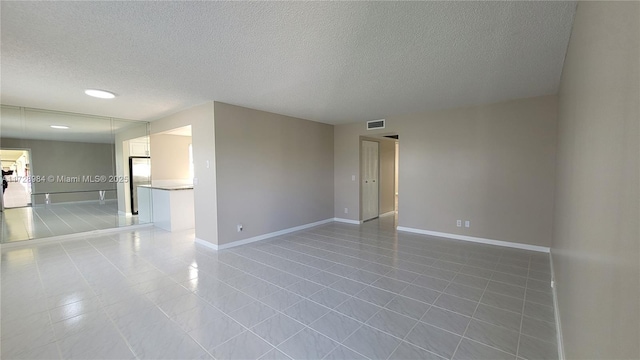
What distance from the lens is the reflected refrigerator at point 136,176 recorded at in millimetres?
6621

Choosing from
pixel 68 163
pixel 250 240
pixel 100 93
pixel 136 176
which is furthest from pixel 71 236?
pixel 250 240

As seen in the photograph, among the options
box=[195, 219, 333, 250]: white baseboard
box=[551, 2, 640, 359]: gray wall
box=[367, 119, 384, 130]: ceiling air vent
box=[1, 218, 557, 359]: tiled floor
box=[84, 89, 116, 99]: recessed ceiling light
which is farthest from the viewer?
box=[367, 119, 384, 130]: ceiling air vent

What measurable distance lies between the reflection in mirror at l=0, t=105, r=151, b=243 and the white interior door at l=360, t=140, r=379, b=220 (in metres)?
5.39

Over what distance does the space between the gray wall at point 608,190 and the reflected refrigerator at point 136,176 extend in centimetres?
770

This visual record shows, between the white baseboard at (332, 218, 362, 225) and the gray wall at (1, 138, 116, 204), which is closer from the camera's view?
the gray wall at (1, 138, 116, 204)

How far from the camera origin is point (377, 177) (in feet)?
23.6

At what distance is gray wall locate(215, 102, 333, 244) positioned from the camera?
14.6 feet

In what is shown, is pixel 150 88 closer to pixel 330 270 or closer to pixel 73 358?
pixel 73 358

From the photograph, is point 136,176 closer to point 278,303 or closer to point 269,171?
point 269,171

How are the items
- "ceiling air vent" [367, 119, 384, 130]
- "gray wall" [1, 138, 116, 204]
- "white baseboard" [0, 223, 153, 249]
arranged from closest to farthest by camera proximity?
"white baseboard" [0, 223, 153, 249] < "gray wall" [1, 138, 116, 204] < "ceiling air vent" [367, 119, 384, 130]

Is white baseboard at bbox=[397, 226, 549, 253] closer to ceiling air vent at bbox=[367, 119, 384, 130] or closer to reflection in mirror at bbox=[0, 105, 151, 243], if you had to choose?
ceiling air vent at bbox=[367, 119, 384, 130]

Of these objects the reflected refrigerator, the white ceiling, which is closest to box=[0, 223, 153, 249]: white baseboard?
the reflected refrigerator

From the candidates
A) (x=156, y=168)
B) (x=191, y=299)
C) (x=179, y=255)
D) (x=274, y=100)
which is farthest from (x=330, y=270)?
(x=156, y=168)

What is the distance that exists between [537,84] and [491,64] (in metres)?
1.26
